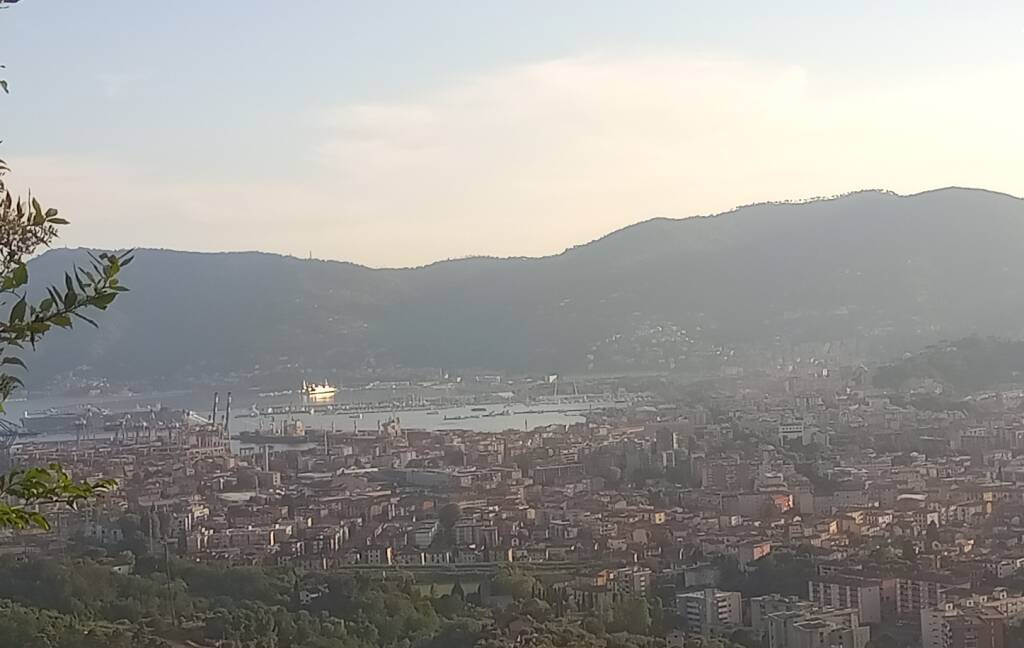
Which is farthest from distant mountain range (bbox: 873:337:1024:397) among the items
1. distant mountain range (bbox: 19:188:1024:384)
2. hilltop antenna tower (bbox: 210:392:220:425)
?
hilltop antenna tower (bbox: 210:392:220:425)

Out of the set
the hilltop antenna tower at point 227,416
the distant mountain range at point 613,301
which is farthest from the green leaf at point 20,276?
the distant mountain range at point 613,301

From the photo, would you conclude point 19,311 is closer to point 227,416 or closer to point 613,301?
point 227,416

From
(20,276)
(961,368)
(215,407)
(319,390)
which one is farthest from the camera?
(319,390)

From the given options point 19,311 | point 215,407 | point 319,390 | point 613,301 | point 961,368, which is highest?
point 613,301

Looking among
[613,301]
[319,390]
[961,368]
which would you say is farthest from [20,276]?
[613,301]

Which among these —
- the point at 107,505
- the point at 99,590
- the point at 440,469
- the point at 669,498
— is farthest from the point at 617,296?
the point at 99,590

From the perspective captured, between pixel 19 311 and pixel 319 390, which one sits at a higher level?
pixel 19 311

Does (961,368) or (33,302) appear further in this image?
(961,368)

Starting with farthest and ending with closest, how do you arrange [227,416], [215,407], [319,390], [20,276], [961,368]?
1. [319,390]
2. [215,407]
3. [227,416]
4. [961,368]
5. [20,276]

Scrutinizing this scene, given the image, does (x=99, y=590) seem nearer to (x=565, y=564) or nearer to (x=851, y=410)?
(x=565, y=564)
